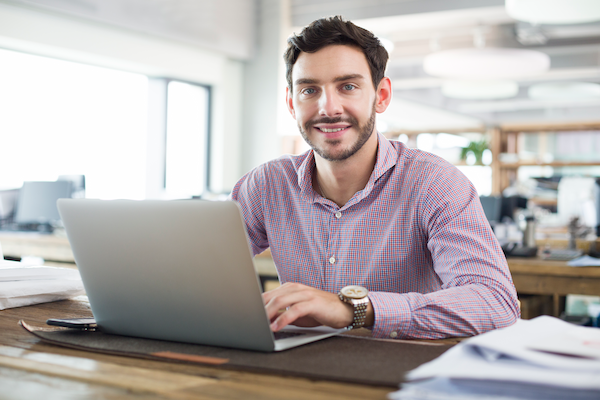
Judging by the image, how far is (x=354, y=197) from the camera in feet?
4.74

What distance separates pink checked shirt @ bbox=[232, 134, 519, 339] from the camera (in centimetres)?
114

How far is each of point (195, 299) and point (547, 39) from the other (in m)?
7.31

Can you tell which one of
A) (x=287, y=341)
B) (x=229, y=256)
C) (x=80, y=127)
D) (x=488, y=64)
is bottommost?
(x=287, y=341)

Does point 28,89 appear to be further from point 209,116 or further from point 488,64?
point 488,64

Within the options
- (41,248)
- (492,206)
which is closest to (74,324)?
(41,248)

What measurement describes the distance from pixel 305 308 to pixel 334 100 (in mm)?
696

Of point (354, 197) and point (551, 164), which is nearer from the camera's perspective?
point (354, 197)

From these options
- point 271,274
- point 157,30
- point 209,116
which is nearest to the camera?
point 271,274

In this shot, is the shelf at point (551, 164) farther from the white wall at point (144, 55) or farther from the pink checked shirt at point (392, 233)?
the pink checked shirt at point (392, 233)

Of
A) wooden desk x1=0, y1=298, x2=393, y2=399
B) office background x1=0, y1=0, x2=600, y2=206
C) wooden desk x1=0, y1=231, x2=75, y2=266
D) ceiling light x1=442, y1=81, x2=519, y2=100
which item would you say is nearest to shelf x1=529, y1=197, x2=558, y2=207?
office background x1=0, y1=0, x2=600, y2=206

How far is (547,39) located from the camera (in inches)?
279

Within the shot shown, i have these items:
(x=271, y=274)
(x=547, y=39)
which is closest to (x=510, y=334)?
(x=271, y=274)

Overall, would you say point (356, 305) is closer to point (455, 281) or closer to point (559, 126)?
point (455, 281)

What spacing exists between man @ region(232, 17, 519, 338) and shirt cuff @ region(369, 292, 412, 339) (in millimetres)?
210
